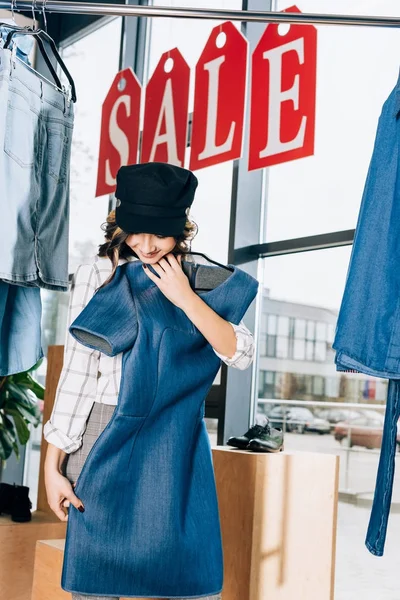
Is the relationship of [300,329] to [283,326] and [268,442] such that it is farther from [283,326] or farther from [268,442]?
[268,442]

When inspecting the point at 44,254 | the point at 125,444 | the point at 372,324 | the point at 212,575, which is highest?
the point at 44,254

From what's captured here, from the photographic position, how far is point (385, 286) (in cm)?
160

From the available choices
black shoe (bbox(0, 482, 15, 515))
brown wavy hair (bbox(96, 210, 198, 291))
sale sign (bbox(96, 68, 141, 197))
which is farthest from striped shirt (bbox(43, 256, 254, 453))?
sale sign (bbox(96, 68, 141, 197))

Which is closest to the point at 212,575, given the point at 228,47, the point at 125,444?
Result: the point at 125,444

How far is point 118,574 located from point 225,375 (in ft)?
5.77

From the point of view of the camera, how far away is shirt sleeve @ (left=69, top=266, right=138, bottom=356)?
1612mm

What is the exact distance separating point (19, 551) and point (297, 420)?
1393 millimetres

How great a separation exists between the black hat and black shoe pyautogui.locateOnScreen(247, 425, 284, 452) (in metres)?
1.10

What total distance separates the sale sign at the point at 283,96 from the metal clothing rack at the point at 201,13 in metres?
0.85

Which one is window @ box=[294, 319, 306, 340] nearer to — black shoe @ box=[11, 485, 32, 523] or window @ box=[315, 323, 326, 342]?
window @ box=[315, 323, 326, 342]

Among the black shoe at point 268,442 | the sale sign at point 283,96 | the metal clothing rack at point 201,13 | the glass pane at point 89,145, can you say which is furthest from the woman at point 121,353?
the glass pane at point 89,145

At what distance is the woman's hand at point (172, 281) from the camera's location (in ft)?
5.42

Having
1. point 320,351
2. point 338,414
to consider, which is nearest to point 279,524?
point 338,414

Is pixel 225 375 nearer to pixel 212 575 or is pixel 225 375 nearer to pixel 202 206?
pixel 202 206
